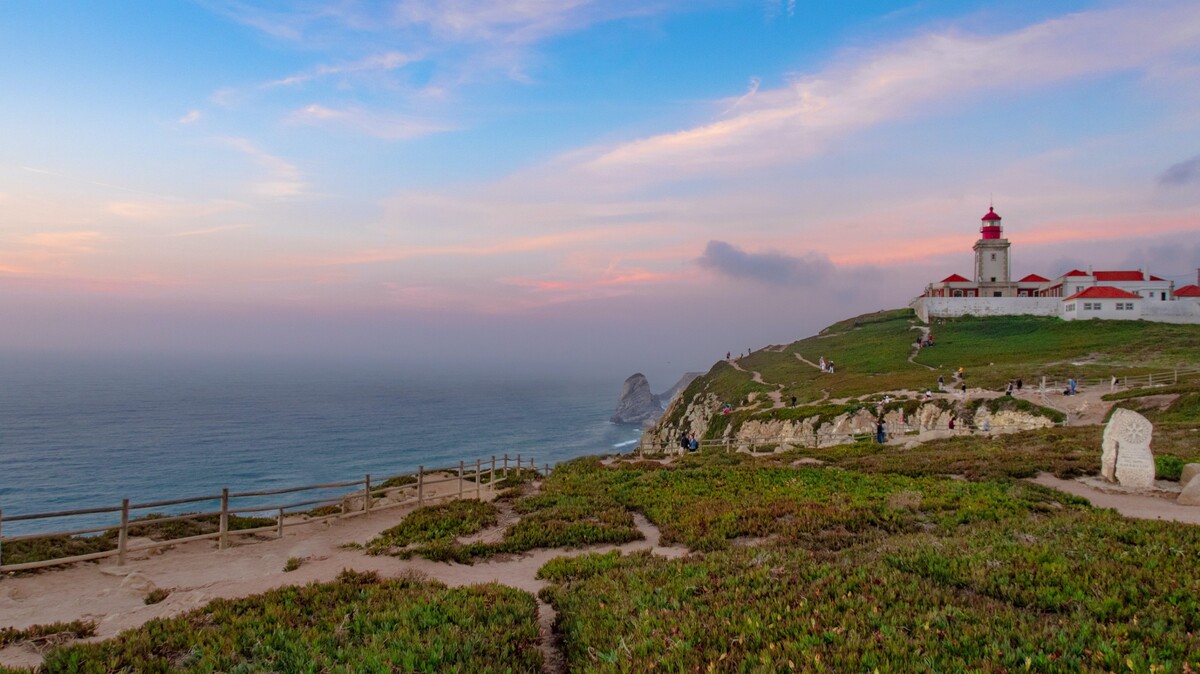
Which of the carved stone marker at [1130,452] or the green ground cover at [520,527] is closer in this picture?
the green ground cover at [520,527]

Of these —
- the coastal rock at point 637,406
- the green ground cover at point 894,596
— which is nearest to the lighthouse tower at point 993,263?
the coastal rock at point 637,406

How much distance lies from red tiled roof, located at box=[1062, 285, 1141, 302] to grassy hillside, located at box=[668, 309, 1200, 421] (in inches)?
192

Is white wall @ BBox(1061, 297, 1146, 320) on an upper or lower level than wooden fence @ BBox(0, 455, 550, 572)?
upper

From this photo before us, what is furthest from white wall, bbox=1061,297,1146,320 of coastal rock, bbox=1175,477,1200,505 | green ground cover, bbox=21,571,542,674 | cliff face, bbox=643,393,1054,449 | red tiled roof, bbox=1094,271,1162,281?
green ground cover, bbox=21,571,542,674

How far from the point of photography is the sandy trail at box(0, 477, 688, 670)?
1023cm

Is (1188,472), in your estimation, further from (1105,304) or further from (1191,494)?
(1105,304)

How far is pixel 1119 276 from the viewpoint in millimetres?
93000

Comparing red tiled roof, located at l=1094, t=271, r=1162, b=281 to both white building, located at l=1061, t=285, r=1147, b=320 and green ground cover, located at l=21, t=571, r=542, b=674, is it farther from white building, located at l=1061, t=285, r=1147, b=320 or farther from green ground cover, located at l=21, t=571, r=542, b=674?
green ground cover, located at l=21, t=571, r=542, b=674

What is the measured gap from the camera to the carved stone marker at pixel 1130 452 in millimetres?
19016

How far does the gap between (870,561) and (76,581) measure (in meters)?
17.4

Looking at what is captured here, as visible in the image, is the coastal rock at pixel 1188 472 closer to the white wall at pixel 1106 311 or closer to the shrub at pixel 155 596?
the shrub at pixel 155 596

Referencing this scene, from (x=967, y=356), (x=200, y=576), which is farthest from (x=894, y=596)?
(x=967, y=356)

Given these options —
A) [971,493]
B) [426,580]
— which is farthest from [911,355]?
[426,580]

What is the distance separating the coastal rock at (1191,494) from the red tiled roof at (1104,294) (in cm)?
9074
